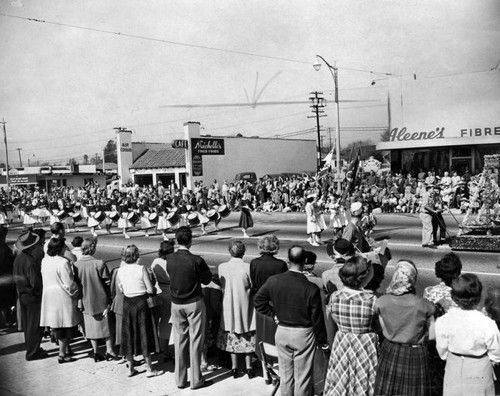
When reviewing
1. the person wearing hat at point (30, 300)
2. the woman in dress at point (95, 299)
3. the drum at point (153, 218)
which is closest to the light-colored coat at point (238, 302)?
the woman in dress at point (95, 299)

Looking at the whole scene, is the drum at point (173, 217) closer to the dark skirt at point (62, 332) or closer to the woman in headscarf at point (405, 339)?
the dark skirt at point (62, 332)

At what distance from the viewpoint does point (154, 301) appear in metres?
5.84

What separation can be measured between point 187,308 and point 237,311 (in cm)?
55

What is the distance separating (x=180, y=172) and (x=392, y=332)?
3995 cm

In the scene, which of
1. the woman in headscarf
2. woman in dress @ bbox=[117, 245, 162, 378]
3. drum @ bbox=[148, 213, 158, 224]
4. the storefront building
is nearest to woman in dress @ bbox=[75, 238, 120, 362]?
woman in dress @ bbox=[117, 245, 162, 378]

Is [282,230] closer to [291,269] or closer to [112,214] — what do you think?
[112,214]

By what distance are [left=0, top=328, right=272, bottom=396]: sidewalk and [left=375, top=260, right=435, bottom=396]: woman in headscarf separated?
171 centimetres

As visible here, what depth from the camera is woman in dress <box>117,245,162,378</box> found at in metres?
5.72

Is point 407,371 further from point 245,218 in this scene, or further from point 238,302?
point 245,218

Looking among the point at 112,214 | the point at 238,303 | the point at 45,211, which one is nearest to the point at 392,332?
the point at 238,303

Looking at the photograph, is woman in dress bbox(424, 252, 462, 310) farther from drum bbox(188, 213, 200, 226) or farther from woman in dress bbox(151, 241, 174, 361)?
drum bbox(188, 213, 200, 226)

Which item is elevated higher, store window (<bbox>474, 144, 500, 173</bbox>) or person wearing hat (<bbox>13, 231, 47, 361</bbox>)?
store window (<bbox>474, 144, 500, 173</bbox>)

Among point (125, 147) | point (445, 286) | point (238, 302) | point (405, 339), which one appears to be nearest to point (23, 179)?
point (125, 147)

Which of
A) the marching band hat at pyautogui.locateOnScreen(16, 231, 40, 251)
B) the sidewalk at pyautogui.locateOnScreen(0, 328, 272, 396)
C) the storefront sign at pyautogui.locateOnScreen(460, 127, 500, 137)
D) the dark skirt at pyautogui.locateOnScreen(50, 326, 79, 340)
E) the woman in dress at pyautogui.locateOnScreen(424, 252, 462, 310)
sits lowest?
the sidewalk at pyautogui.locateOnScreen(0, 328, 272, 396)
